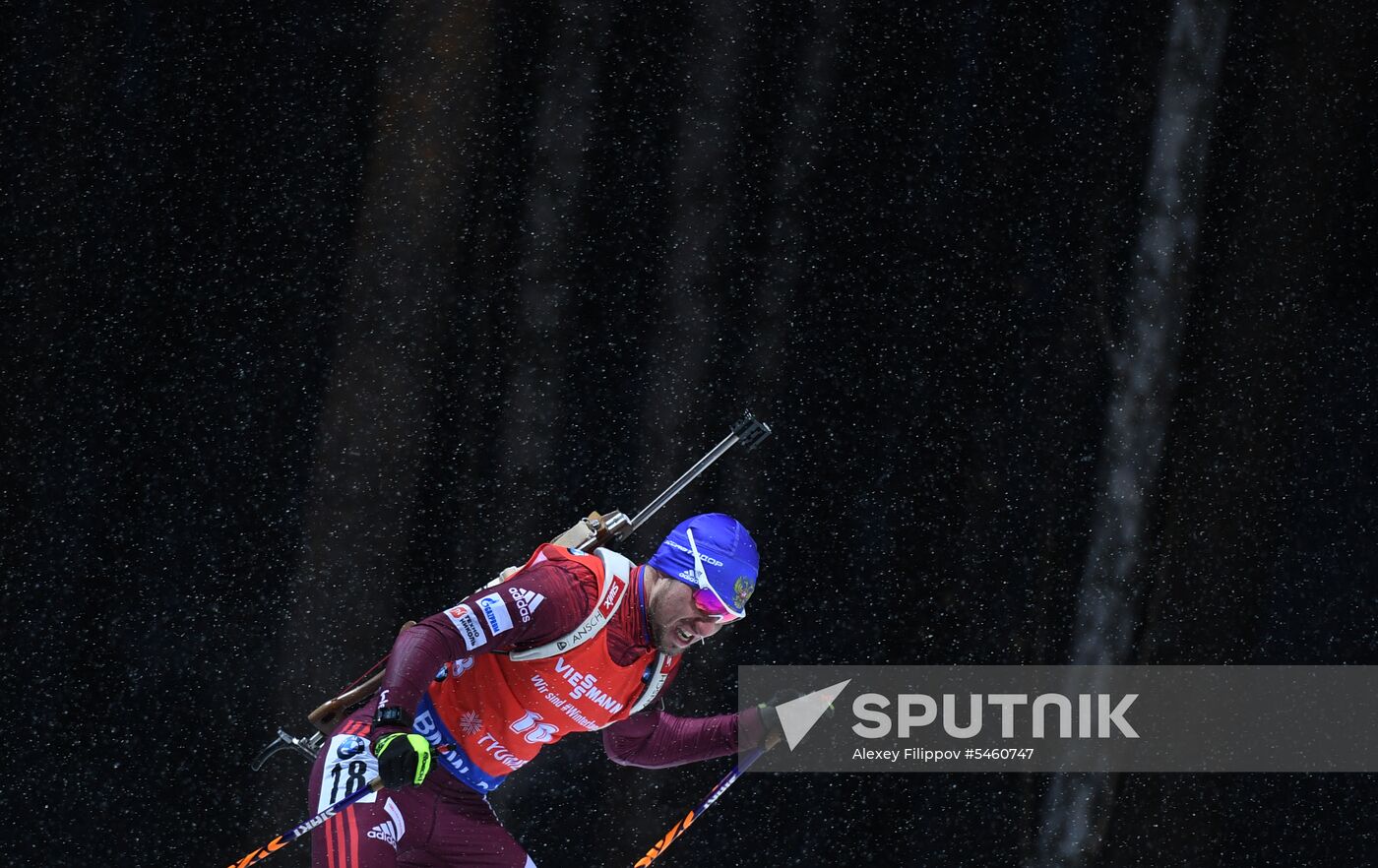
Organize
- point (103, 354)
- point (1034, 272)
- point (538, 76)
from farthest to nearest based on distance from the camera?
point (1034, 272) < point (538, 76) < point (103, 354)

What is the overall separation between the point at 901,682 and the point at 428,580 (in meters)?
1.36

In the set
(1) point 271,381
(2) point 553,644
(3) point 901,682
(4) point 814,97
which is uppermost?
(4) point 814,97

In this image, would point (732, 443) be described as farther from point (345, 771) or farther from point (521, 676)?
point (345, 771)

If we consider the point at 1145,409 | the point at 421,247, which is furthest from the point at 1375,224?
the point at 421,247

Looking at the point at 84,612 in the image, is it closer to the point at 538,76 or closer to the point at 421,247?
the point at 421,247

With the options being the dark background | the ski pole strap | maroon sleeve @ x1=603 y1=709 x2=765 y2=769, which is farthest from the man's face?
the dark background

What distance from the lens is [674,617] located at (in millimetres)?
2811

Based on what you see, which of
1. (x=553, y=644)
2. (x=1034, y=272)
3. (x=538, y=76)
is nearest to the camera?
(x=553, y=644)

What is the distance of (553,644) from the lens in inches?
109

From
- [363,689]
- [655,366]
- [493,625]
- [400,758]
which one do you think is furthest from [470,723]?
[655,366]

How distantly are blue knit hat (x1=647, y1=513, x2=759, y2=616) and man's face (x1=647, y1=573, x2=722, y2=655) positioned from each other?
0.08 feet

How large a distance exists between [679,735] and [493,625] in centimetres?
68

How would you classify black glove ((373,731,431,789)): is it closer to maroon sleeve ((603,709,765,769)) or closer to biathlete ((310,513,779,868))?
biathlete ((310,513,779,868))

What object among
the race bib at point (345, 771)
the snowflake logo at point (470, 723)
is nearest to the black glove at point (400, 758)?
the race bib at point (345, 771)
